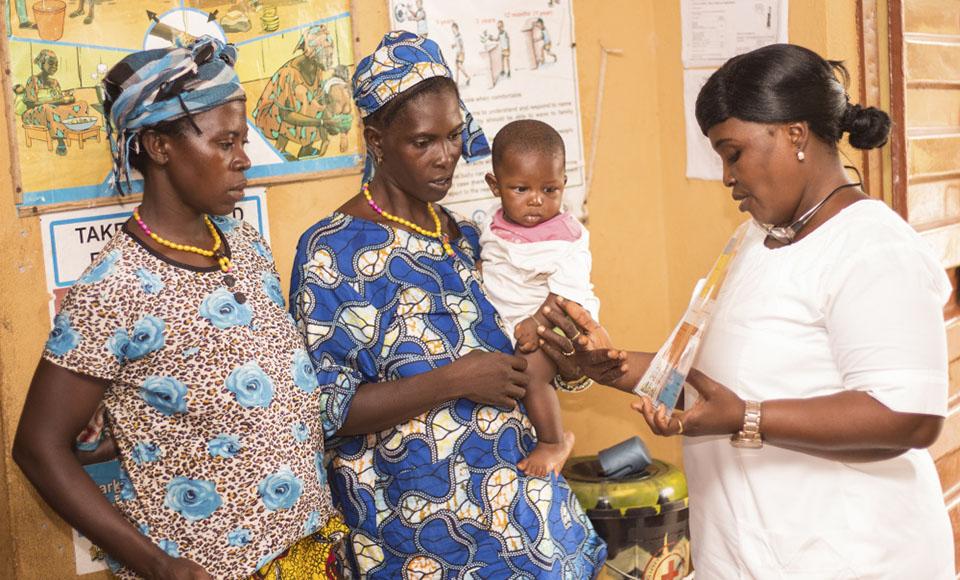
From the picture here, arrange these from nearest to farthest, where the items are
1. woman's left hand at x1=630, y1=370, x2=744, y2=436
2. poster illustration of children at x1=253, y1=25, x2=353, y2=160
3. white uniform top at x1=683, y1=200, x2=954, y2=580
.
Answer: white uniform top at x1=683, y1=200, x2=954, y2=580, woman's left hand at x1=630, y1=370, x2=744, y2=436, poster illustration of children at x1=253, y1=25, x2=353, y2=160

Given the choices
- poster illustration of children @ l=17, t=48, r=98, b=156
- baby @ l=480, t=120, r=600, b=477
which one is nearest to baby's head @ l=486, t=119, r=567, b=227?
baby @ l=480, t=120, r=600, b=477

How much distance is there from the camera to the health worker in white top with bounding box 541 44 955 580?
1.91 m

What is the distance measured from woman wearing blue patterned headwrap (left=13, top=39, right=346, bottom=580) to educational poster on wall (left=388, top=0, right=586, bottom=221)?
161 centimetres

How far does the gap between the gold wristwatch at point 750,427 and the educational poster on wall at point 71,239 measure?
1.85 meters

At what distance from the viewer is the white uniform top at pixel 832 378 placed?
190 centimetres

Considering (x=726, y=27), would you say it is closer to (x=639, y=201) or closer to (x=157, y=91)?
(x=639, y=201)

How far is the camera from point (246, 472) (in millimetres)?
2242

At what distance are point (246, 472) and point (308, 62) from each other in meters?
1.82

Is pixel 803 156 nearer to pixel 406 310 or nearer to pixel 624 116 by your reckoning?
pixel 406 310

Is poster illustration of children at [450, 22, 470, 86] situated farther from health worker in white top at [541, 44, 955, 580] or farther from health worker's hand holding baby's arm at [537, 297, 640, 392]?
health worker in white top at [541, 44, 955, 580]

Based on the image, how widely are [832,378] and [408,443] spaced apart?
1141 millimetres

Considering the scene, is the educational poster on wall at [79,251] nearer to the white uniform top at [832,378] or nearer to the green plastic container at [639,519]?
the green plastic container at [639,519]

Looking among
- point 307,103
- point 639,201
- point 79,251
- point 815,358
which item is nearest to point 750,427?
point 815,358

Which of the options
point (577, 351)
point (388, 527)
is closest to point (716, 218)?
point (577, 351)
